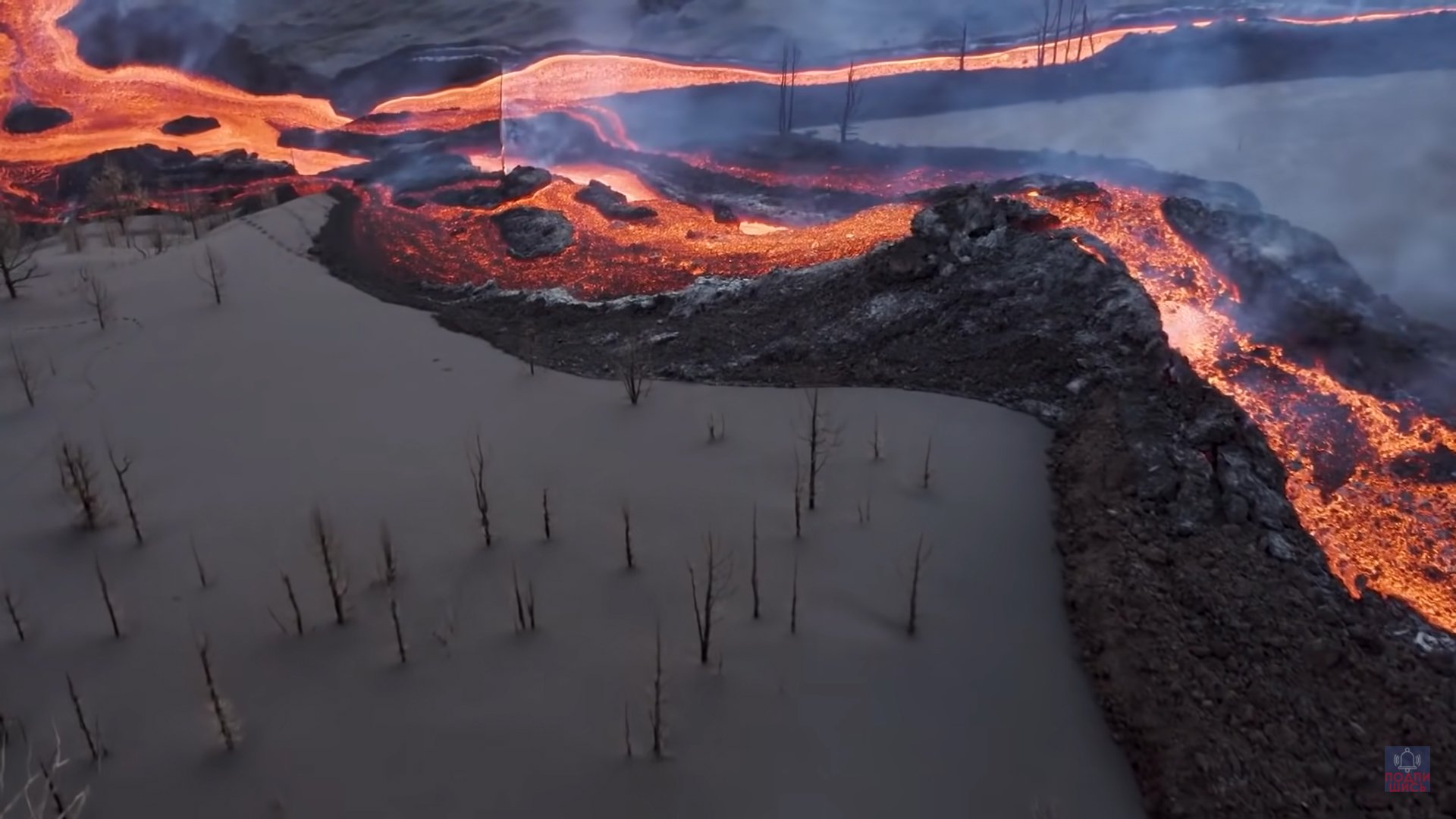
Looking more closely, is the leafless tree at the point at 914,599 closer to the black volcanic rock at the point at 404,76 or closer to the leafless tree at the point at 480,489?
the leafless tree at the point at 480,489

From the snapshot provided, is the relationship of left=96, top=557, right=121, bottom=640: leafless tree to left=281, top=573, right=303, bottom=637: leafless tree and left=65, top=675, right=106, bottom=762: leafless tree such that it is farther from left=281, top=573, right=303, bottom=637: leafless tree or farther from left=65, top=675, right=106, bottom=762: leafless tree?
left=281, top=573, right=303, bottom=637: leafless tree

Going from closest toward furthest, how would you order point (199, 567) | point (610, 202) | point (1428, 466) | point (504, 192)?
point (199, 567) → point (1428, 466) → point (610, 202) → point (504, 192)

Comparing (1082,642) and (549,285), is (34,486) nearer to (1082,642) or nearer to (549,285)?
(549,285)

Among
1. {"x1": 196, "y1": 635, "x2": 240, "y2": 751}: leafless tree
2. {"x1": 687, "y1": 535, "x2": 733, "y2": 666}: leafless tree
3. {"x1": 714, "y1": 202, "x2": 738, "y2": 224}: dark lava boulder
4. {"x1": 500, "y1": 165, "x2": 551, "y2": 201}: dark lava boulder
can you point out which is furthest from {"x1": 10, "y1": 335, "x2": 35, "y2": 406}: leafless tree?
Result: {"x1": 714, "y1": 202, "x2": 738, "y2": 224}: dark lava boulder

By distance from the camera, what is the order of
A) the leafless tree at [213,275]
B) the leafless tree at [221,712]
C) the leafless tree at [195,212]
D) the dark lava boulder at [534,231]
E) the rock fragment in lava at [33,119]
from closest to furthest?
the leafless tree at [221,712], the leafless tree at [213,275], the dark lava boulder at [534,231], the leafless tree at [195,212], the rock fragment in lava at [33,119]

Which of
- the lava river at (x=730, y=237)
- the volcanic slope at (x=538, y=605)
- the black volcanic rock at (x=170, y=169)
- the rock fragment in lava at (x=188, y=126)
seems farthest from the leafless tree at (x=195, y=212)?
the rock fragment in lava at (x=188, y=126)

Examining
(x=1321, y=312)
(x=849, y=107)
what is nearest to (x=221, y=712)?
(x=1321, y=312)

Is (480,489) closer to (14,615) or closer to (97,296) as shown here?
(14,615)
